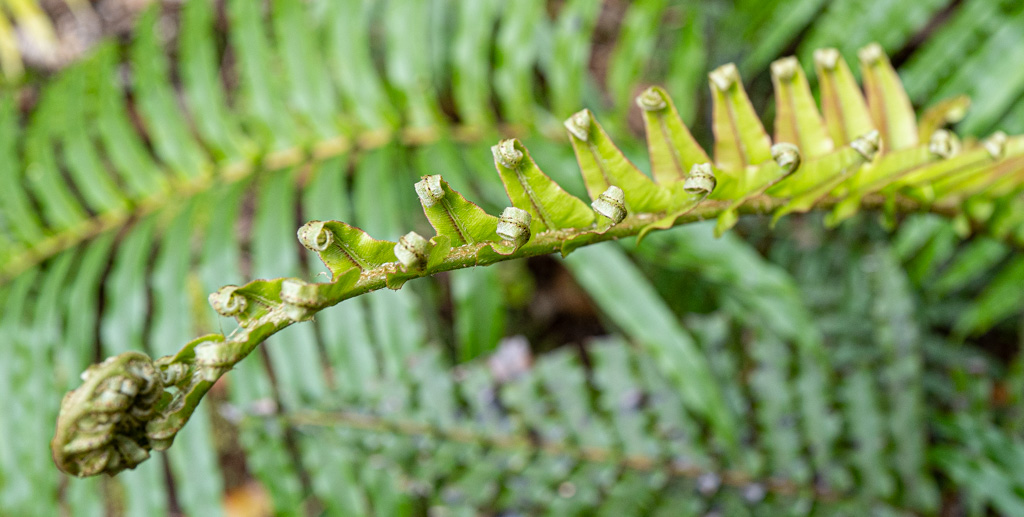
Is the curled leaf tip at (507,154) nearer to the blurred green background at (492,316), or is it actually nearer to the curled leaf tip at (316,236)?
the curled leaf tip at (316,236)

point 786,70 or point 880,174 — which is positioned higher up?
point 786,70

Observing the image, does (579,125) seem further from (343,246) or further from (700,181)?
(343,246)

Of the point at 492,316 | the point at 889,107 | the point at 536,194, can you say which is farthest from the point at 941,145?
the point at 492,316

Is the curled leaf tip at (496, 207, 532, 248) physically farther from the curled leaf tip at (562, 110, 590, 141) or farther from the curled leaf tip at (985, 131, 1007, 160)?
the curled leaf tip at (985, 131, 1007, 160)

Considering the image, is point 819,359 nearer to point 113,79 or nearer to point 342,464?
point 342,464

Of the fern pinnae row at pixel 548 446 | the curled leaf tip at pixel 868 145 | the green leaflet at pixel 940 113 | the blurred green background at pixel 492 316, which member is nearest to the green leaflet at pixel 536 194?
the curled leaf tip at pixel 868 145

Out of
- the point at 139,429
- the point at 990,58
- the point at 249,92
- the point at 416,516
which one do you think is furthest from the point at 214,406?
the point at 990,58

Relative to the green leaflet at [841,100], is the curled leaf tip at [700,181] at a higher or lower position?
lower

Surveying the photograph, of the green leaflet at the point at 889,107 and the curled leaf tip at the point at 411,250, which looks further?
the green leaflet at the point at 889,107
